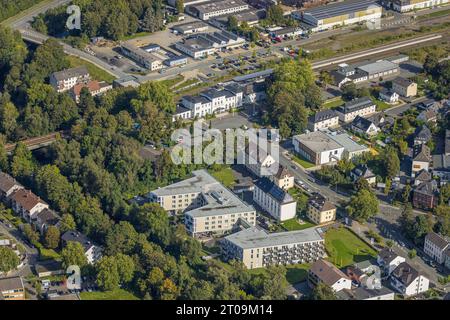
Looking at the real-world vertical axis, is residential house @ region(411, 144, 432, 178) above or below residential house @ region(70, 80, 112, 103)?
below

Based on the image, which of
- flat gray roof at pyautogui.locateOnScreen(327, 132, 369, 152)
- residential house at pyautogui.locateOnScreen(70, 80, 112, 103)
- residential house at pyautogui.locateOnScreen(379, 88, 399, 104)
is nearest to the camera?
flat gray roof at pyautogui.locateOnScreen(327, 132, 369, 152)

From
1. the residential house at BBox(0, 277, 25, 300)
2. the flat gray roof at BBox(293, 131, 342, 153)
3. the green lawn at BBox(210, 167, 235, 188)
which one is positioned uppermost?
the residential house at BBox(0, 277, 25, 300)

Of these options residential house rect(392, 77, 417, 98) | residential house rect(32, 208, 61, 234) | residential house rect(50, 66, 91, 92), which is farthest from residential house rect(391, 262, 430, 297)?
residential house rect(50, 66, 91, 92)

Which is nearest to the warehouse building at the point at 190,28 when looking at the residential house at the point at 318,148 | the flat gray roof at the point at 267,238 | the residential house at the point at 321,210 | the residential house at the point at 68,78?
the residential house at the point at 68,78

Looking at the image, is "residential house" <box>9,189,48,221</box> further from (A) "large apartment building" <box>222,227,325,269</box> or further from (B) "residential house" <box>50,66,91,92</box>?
(B) "residential house" <box>50,66,91,92</box>

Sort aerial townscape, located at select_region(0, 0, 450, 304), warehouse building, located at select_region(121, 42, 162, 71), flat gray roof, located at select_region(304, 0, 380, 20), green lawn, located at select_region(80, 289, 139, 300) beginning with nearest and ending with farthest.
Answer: green lawn, located at select_region(80, 289, 139, 300) → aerial townscape, located at select_region(0, 0, 450, 304) → warehouse building, located at select_region(121, 42, 162, 71) → flat gray roof, located at select_region(304, 0, 380, 20)

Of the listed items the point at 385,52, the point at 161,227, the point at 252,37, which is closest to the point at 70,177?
the point at 161,227
